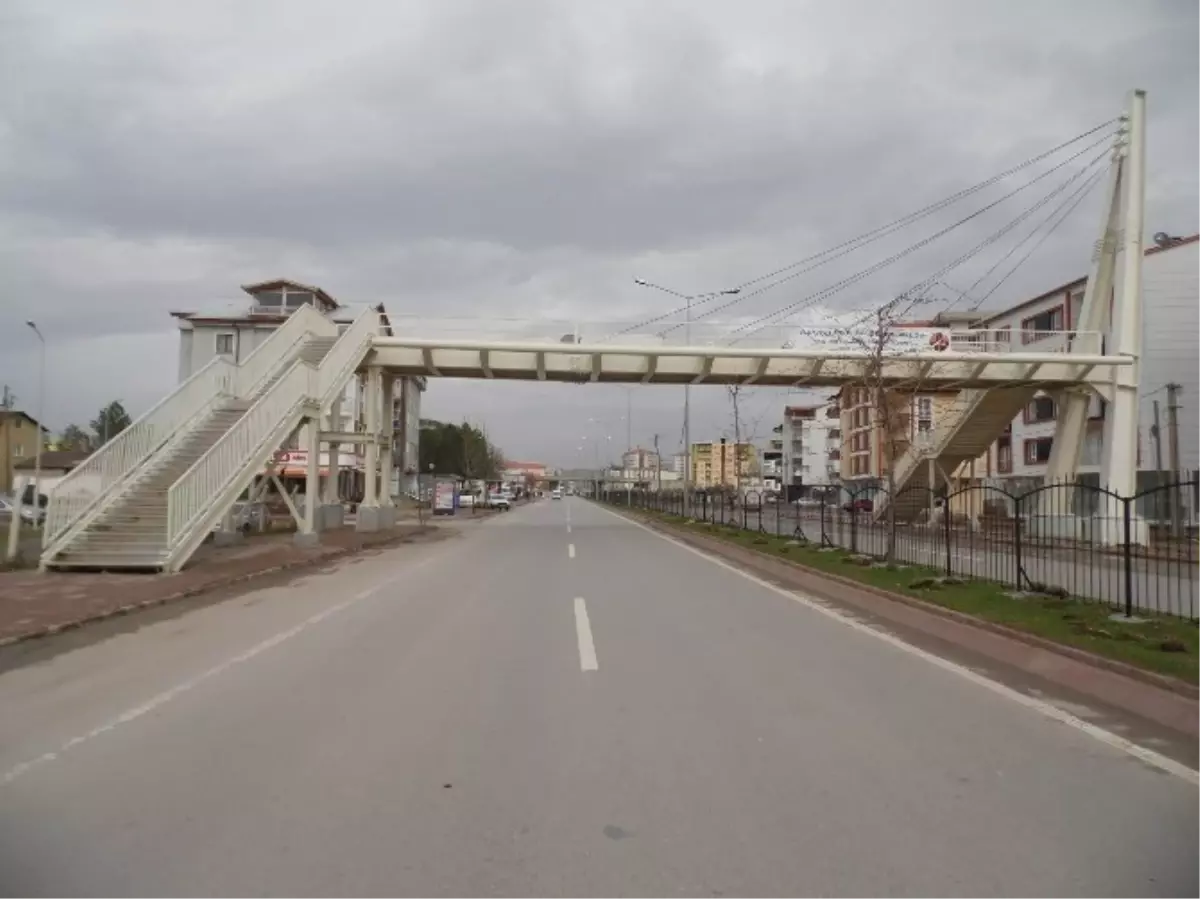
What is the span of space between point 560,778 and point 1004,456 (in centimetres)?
6407

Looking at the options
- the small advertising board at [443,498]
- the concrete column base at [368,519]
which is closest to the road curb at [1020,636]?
the concrete column base at [368,519]

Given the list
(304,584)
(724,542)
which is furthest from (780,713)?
(724,542)

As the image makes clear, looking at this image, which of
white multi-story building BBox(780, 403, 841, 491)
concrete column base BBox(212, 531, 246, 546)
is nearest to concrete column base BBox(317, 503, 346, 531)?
concrete column base BBox(212, 531, 246, 546)

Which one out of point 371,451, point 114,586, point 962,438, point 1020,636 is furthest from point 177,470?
point 962,438

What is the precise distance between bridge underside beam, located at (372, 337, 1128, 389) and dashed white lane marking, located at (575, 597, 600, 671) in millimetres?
19479

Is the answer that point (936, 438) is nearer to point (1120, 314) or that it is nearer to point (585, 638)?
point (1120, 314)

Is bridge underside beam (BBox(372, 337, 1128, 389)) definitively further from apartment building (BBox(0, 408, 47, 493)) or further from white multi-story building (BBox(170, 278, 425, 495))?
apartment building (BBox(0, 408, 47, 493))

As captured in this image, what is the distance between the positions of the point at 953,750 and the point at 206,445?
1933 centimetres

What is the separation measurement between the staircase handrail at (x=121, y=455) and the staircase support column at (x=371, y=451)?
31.0 ft

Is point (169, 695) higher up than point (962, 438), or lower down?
lower down

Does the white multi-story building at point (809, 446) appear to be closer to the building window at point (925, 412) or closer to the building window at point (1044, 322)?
the building window at point (925, 412)

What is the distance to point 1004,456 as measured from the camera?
63.4 meters

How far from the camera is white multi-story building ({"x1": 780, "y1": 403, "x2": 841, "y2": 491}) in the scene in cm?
10800

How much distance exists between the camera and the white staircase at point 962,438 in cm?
3534
